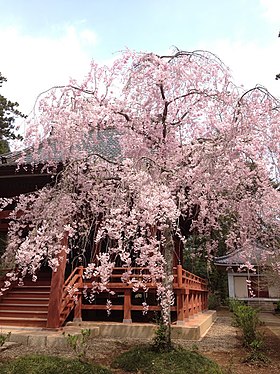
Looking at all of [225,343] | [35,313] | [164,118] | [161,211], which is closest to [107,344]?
[35,313]

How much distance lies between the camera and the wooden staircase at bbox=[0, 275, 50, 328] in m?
7.93

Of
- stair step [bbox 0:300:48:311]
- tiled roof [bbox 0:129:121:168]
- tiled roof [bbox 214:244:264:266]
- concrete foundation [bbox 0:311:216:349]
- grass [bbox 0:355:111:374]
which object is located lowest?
grass [bbox 0:355:111:374]

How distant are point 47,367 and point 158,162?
3846 mm

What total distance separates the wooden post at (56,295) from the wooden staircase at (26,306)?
37 centimetres

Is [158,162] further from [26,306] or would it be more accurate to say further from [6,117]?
[6,117]

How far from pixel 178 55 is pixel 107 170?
8.46 ft

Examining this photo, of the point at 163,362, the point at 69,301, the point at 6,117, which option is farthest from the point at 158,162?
the point at 6,117

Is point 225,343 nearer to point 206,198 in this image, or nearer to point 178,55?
point 206,198

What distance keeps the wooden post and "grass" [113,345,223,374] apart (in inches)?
87.9

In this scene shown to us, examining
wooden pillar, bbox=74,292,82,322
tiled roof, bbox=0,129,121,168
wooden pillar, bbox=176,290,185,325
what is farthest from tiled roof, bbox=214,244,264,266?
wooden pillar, bbox=74,292,82,322

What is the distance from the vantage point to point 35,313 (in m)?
8.24

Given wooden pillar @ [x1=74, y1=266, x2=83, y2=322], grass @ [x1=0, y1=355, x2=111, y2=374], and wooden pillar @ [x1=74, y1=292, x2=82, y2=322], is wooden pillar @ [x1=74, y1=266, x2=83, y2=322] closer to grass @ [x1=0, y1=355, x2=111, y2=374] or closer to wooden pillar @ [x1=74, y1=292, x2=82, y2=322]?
wooden pillar @ [x1=74, y1=292, x2=82, y2=322]

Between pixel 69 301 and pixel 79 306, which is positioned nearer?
pixel 69 301

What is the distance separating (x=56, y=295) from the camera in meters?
7.67
